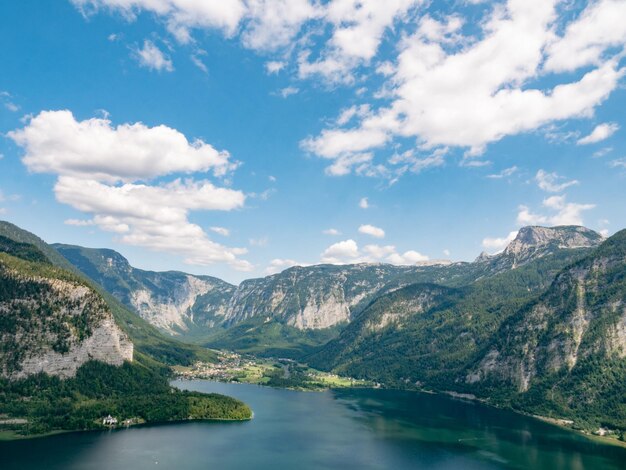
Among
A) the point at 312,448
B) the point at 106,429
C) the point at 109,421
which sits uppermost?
the point at 312,448

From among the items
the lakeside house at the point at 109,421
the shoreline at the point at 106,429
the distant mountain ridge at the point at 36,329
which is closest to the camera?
the shoreline at the point at 106,429

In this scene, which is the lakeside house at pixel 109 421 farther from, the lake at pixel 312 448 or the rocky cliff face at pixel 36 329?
the rocky cliff face at pixel 36 329

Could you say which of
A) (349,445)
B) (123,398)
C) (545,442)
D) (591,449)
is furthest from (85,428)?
(591,449)

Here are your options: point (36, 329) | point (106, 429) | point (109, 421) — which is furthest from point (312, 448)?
point (36, 329)

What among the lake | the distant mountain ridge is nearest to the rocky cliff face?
the distant mountain ridge

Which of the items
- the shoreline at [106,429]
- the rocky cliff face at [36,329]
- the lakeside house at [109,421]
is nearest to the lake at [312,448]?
the shoreline at [106,429]

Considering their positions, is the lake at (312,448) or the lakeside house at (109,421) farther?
the lakeside house at (109,421)

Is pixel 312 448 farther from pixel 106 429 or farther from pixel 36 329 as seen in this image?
pixel 36 329

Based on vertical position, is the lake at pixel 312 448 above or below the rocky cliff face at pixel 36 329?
below
